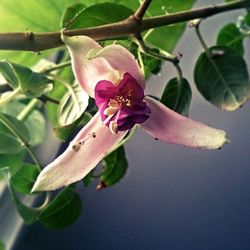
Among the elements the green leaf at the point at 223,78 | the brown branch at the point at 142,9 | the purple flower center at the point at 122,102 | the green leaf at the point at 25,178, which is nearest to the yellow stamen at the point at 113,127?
the purple flower center at the point at 122,102

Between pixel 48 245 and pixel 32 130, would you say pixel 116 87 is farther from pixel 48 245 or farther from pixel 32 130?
pixel 48 245

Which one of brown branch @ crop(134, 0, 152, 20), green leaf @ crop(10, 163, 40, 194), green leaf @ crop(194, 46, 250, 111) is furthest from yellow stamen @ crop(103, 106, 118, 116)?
green leaf @ crop(10, 163, 40, 194)

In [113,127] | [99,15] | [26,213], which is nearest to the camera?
[113,127]

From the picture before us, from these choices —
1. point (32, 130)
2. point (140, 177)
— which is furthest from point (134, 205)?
point (32, 130)

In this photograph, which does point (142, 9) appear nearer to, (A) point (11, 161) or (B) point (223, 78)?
(B) point (223, 78)

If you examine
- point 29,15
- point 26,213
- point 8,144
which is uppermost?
point 29,15

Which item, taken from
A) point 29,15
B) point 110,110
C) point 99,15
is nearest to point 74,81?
point 29,15

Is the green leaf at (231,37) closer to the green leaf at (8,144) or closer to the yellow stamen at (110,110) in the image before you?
the green leaf at (8,144)
